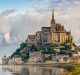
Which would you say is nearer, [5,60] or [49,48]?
[49,48]

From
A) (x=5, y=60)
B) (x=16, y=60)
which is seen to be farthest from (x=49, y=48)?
(x=5, y=60)

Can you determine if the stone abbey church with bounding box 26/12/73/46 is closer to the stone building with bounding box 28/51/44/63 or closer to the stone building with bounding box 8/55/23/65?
the stone building with bounding box 28/51/44/63

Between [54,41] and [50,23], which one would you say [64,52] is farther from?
[50,23]

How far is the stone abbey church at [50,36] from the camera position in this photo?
10244cm

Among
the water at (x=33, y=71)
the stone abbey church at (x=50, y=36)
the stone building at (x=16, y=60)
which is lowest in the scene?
the water at (x=33, y=71)

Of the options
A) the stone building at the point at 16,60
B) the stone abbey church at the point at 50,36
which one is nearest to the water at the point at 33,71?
the stone building at the point at 16,60

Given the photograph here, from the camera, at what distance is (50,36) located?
103m

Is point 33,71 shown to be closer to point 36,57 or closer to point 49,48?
point 49,48

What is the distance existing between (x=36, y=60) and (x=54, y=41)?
499cm

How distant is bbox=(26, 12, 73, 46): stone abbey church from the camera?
10244 cm

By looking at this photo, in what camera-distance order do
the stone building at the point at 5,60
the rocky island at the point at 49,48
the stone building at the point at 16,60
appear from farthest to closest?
the stone building at the point at 5,60 < the stone building at the point at 16,60 < the rocky island at the point at 49,48

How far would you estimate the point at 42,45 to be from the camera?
334 feet

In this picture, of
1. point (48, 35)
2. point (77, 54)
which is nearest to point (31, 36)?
point (48, 35)

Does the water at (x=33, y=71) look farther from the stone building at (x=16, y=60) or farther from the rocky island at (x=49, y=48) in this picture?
the stone building at (x=16, y=60)
